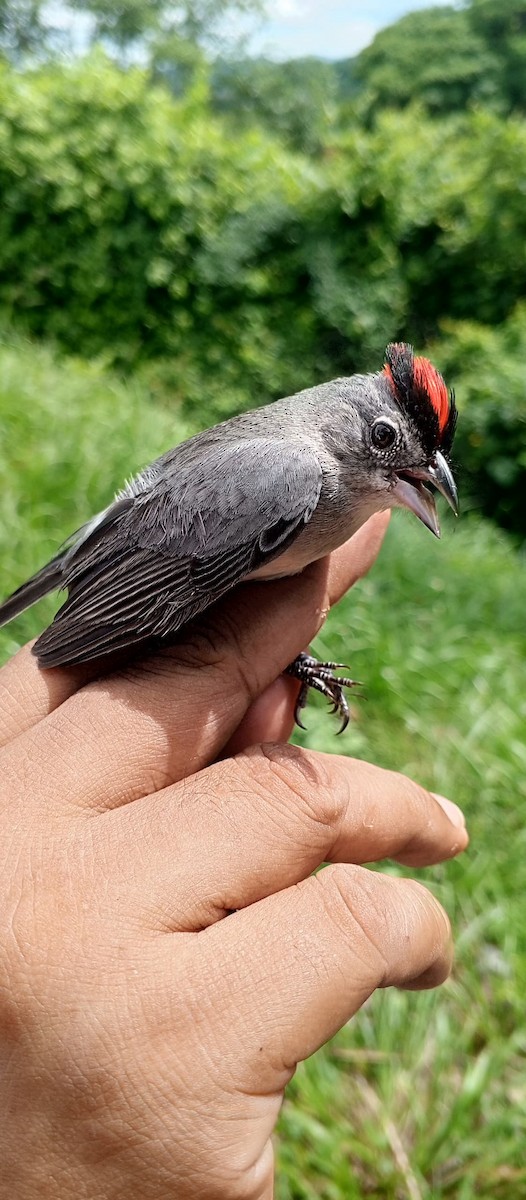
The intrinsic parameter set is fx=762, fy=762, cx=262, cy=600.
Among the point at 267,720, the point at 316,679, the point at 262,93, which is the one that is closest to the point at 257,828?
the point at 267,720

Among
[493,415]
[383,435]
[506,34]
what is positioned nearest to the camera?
[383,435]

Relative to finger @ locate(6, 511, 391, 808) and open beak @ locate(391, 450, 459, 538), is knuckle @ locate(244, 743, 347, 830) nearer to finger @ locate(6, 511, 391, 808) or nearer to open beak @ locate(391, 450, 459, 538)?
finger @ locate(6, 511, 391, 808)

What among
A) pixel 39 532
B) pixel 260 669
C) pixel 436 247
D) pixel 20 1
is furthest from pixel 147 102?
pixel 20 1

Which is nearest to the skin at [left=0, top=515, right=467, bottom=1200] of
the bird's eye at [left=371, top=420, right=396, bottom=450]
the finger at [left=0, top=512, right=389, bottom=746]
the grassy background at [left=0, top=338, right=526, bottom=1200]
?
the finger at [left=0, top=512, right=389, bottom=746]

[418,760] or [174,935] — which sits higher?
[174,935]

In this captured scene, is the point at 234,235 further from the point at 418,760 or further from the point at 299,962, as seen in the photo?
the point at 299,962
